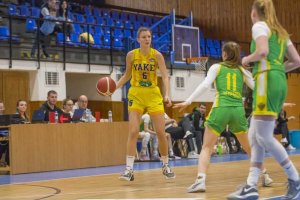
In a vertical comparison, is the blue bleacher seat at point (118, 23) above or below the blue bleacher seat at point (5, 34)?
above

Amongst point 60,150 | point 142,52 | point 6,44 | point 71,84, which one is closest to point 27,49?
point 6,44

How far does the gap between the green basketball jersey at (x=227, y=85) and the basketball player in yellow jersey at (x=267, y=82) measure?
1.12 metres

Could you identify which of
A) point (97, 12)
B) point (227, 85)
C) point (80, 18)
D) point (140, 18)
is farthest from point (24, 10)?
point (227, 85)

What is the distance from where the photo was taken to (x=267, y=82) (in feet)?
15.1

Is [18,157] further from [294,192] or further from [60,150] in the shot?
[294,192]

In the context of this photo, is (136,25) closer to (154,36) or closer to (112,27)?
(154,36)

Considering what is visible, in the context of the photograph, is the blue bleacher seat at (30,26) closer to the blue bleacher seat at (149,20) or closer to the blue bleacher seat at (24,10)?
the blue bleacher seat at (24,10)

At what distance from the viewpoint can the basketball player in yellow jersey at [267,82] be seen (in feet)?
15.0

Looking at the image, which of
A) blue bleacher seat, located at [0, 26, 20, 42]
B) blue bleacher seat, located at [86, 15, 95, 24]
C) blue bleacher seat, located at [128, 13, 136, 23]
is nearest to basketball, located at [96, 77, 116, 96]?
blue bleacher seat, located at [0, 26, 20, 42]

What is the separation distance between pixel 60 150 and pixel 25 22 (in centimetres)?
581

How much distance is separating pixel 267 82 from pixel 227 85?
51.5 inches

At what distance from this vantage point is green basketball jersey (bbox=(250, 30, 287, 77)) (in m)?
4.64

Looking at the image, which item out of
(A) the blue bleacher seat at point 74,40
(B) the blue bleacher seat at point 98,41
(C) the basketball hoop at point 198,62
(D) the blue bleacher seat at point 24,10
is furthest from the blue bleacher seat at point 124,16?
(D) the blue bleacher seat at point 24,10

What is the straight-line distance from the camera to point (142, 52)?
7.47m
